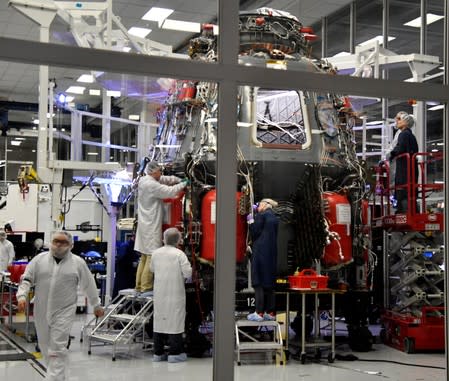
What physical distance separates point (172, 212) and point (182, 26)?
7.00 feet

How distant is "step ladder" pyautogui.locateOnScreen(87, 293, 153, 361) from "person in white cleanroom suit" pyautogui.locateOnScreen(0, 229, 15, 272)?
Result: 2.23 m

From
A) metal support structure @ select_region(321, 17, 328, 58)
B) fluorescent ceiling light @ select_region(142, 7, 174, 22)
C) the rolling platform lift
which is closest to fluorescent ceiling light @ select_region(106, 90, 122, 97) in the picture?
fluorescent ceiling light @ select_region(142, 7, 174, 22)

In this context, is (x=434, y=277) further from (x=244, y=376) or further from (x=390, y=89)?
(x=390, y=89)

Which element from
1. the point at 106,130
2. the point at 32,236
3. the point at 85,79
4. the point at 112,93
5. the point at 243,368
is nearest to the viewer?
the point at 243,368

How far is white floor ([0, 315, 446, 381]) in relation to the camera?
5.77 metres

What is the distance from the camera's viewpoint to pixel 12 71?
659 centimetres

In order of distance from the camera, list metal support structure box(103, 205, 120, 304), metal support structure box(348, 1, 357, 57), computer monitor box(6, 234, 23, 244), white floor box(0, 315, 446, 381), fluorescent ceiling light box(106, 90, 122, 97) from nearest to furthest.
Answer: white floor box(0, 315, 446, 381)
metal support structure box(103, 205, 120, 304)
metal support structure box(348, 1, 357, 57)
fluorescent ceiling light box(106, 90, 122, 97)
computer monitor box(6, 234, 23, 244)

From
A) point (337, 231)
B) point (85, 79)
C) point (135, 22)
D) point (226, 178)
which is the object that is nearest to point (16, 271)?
point (85, 79)

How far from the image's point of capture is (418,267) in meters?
7.12

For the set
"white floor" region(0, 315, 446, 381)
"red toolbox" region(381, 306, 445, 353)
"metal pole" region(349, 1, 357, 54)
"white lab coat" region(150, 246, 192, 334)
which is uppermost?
"metal pole" region(349, 1, 357, 54)

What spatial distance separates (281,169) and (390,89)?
3148 mm

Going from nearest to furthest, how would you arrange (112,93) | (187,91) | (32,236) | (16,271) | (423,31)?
(187,91), (16,271), (423,31), (112,93), (32,236)

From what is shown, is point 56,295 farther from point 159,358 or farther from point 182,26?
point 182,26

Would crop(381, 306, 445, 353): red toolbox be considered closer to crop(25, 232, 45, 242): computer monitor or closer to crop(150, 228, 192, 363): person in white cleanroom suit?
crop(150, 228, 192, 363): person in white cleanroom suit
